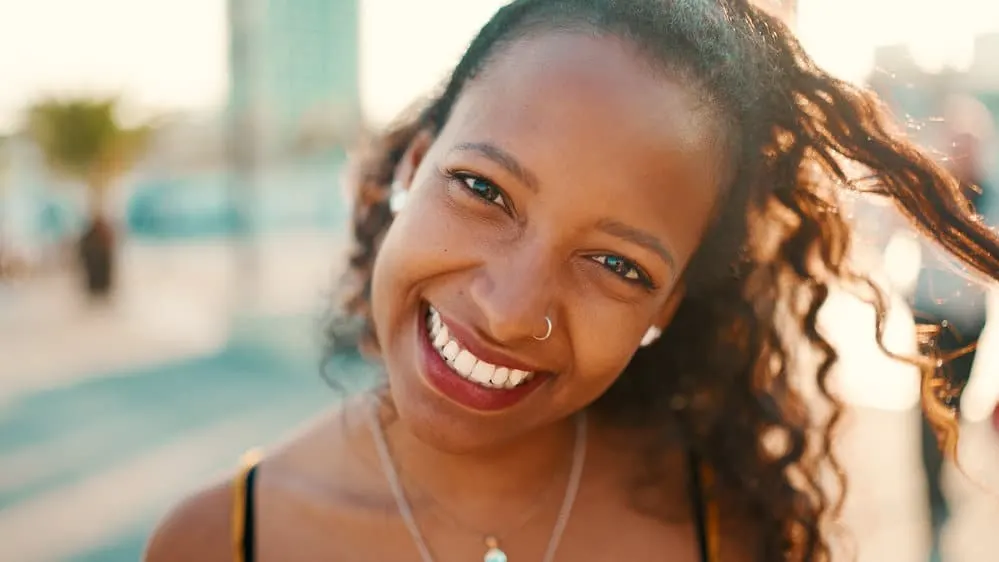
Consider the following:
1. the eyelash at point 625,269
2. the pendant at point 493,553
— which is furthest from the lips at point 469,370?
the pendant at point 493,553

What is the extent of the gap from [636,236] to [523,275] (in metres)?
0.18

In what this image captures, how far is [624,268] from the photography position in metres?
1.42

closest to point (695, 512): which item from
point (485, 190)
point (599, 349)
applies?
point (599, 349)

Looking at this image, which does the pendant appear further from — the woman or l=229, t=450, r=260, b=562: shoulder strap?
l=229, t=450, r=260, b=562: shoulder strap

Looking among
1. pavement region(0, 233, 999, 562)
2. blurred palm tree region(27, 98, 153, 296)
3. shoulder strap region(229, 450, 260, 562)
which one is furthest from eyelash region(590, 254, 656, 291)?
blurred palm tree region(27, 98, 153, 296)

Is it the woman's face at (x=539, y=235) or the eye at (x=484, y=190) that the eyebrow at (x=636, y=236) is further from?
the eye at (x=484, y=190)

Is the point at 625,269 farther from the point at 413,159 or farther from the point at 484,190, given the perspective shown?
the point at 413,159

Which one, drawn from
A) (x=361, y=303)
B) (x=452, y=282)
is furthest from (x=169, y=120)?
(x=452, y=282)

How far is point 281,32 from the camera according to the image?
35.1 feet

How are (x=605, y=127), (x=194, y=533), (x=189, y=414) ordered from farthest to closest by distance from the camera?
1. (x=189, y=414)
2. (x=194, y=533)
3. (x=605, y=127)

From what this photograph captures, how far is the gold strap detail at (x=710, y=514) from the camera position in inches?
65.7

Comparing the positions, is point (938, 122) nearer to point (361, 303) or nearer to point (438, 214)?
point (438, 214)

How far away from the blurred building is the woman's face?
12.7 ft

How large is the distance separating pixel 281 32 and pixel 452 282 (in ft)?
33.0
